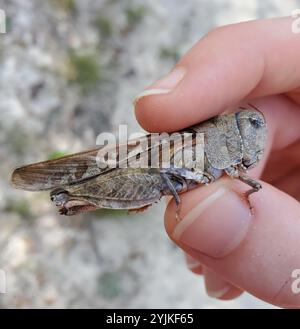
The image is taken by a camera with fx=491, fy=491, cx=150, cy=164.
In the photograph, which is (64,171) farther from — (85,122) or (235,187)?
(85,122)

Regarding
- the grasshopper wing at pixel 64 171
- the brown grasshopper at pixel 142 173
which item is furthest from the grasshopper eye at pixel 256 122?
the grasshopper wing at pixel 64 171

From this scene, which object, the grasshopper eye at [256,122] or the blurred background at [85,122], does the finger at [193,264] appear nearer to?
the blurred background at [85,122]

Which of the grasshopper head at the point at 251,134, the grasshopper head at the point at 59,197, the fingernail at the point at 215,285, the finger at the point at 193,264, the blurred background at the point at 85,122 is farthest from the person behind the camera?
the blurred background at the point at 85,122

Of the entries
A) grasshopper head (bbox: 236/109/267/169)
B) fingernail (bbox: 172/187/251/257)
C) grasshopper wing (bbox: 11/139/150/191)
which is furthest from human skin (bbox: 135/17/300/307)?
grasshopper wing (bbox: 11/139/150/191)

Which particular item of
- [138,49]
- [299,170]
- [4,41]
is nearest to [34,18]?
[4,41]

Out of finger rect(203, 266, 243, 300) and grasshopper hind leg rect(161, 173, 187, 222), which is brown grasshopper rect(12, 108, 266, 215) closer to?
grasshopper hind leg rect(161, 173, 187, 222)

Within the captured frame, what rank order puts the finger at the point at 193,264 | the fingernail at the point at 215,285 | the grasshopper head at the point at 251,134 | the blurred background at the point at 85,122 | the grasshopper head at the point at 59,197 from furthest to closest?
the blurred background at the point at 85,122 → the finger at the point at 193,264 → the fingernail at the point at 215,285 → the grasshopper head at the point at 251,134 → the grasshopper head at the point at 59,197

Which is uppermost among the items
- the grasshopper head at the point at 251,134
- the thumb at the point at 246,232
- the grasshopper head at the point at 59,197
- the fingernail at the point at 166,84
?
the fingernail at the point at 166,84

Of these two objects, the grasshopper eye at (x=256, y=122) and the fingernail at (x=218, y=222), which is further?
the grasshopper eye at (x=256, y=122)
